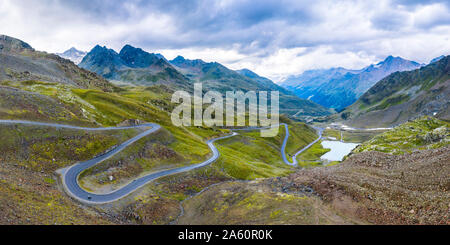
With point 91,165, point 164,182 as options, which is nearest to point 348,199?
point 164,182

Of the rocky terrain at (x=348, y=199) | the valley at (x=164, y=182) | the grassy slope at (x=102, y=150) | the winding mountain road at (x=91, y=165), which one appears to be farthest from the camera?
the grassy slope at (x=102, y=150)

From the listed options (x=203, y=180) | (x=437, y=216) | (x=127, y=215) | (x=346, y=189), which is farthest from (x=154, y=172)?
(x=437, y=216)

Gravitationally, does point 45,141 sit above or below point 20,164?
above

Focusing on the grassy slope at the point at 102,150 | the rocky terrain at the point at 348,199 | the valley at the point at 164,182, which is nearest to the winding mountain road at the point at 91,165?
the valley at the point at 164,182

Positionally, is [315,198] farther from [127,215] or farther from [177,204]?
[127,215]

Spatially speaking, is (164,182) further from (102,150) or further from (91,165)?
(102,150)

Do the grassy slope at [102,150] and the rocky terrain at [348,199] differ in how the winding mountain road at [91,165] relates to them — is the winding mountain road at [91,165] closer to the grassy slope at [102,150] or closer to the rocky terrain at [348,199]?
the grassy slope at [102,150]

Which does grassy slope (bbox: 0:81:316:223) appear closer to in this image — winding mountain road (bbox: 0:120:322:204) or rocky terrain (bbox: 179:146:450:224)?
winding mountain road (bbox: 0:120:322:204)

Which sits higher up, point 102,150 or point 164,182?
point 102,150

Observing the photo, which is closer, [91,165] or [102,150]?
[91,165]

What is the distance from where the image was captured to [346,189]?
→ 1732 inches

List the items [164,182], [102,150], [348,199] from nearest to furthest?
[348,199], [164,182], [102,150]

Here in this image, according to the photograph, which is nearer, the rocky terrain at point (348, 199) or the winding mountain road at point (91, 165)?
the rocky terrain at point (348, 199)

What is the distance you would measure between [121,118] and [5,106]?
43.7 meters
